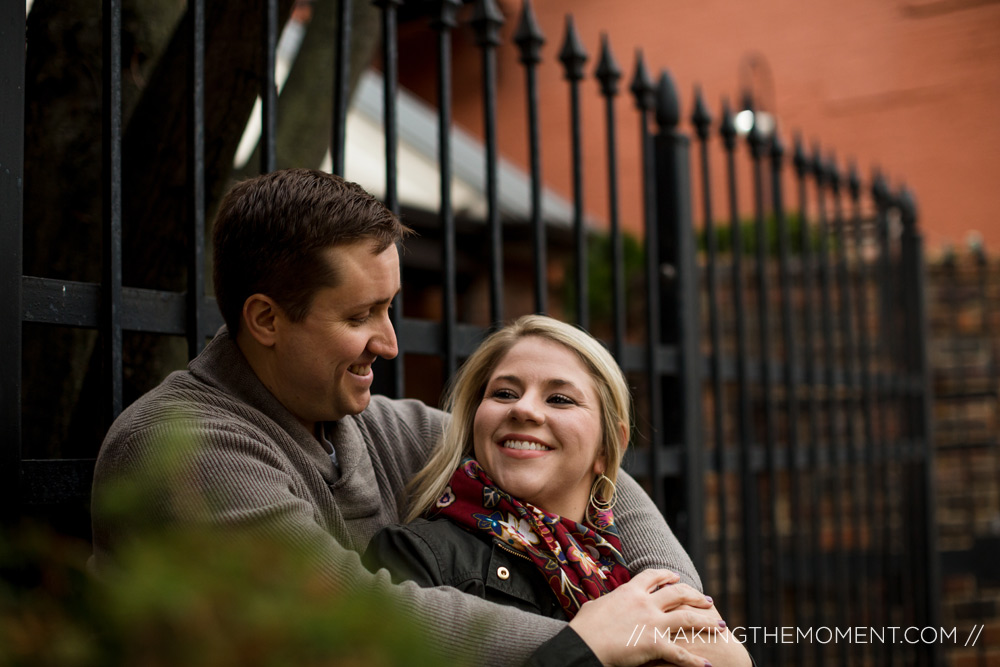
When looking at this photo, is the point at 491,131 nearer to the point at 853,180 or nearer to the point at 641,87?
the point at 641,87

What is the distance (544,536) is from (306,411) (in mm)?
504

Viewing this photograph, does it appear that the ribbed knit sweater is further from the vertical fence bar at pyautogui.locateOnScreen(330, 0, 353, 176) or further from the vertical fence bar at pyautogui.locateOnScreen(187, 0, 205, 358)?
the vertical fence bar at pyautogui.locateOnScreen(330, 0, 353, 176)

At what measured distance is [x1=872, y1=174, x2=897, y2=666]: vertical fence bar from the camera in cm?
462

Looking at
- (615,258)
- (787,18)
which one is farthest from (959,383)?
(787,18)

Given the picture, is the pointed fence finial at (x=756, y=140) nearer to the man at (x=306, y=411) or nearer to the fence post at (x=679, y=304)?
the fence post at (x=679, y=304)

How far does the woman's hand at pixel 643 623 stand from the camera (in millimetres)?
1599

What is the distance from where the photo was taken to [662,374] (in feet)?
11.2

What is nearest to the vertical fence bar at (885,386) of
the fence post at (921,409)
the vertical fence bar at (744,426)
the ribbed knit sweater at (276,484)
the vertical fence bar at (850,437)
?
the fence post at (921,409)

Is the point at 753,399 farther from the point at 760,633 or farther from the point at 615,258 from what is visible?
the point at 615,258

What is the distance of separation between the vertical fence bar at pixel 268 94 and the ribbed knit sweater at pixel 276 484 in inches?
21.7

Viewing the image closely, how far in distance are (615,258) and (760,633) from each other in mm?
1563

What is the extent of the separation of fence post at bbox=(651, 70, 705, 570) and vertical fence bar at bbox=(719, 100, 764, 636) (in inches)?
8.5

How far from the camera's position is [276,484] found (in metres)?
1.60

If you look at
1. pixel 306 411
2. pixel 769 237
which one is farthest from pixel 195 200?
pixel 769 237
